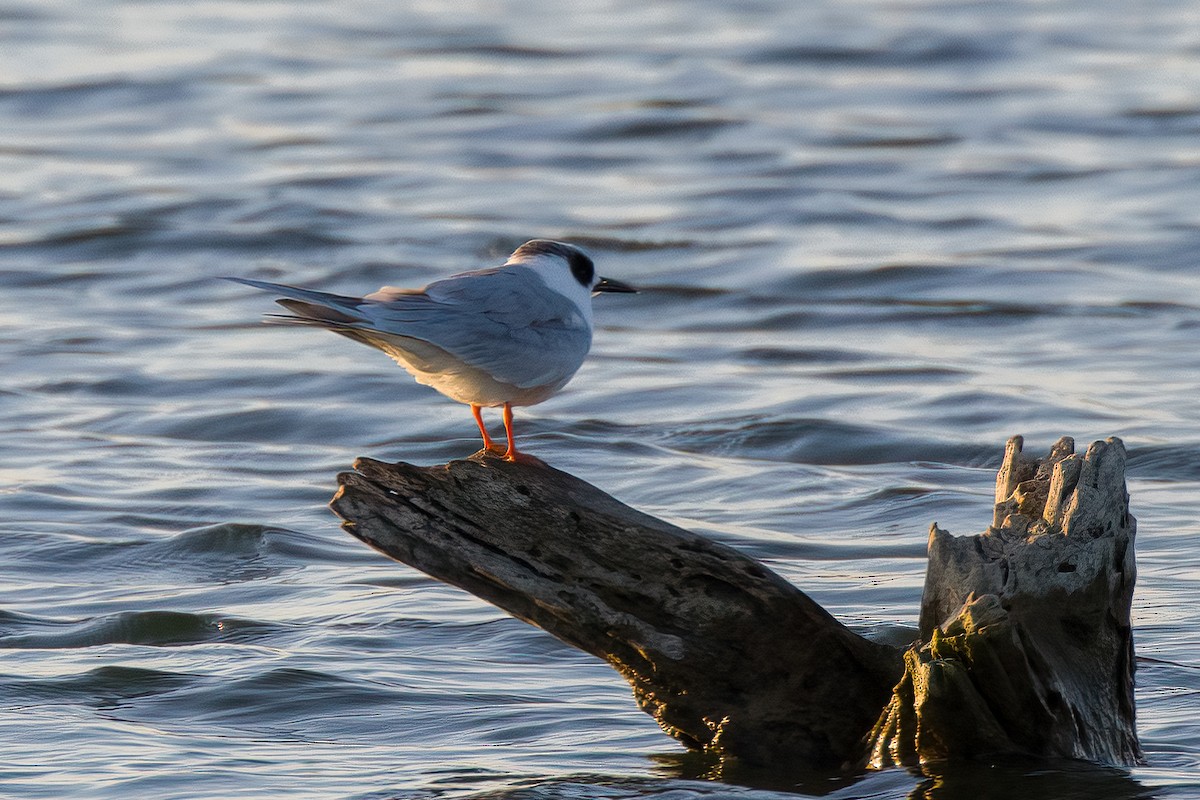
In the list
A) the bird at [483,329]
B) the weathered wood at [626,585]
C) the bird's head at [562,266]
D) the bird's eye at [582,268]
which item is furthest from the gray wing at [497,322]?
the weathered wood at [626,585]

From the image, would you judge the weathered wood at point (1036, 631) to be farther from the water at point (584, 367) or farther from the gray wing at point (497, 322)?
the gray wing at point (497, 322)

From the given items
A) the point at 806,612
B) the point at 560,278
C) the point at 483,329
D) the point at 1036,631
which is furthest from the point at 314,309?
the point at 1036,631

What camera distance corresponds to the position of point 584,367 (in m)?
11.2

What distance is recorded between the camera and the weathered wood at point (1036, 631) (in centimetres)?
493

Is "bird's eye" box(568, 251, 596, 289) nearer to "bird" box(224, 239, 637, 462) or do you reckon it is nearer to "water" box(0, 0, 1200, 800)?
"bird" box(224, 239, 637, 462)

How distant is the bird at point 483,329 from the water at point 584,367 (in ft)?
3.64

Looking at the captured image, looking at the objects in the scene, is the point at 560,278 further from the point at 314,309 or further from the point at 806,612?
the point at 806,612

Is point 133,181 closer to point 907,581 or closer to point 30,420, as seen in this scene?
point 30,420

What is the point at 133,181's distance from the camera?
1694 cm

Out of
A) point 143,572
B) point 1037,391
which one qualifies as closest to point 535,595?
point 143,572

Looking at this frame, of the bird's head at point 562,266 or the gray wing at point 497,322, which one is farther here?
the bird's head at point 562,266

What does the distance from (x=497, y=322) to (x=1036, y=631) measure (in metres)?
1.95

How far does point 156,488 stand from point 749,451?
2996 millimetres

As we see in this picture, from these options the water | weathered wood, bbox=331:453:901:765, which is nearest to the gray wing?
weathered wood, bbox=331:453:901:765
